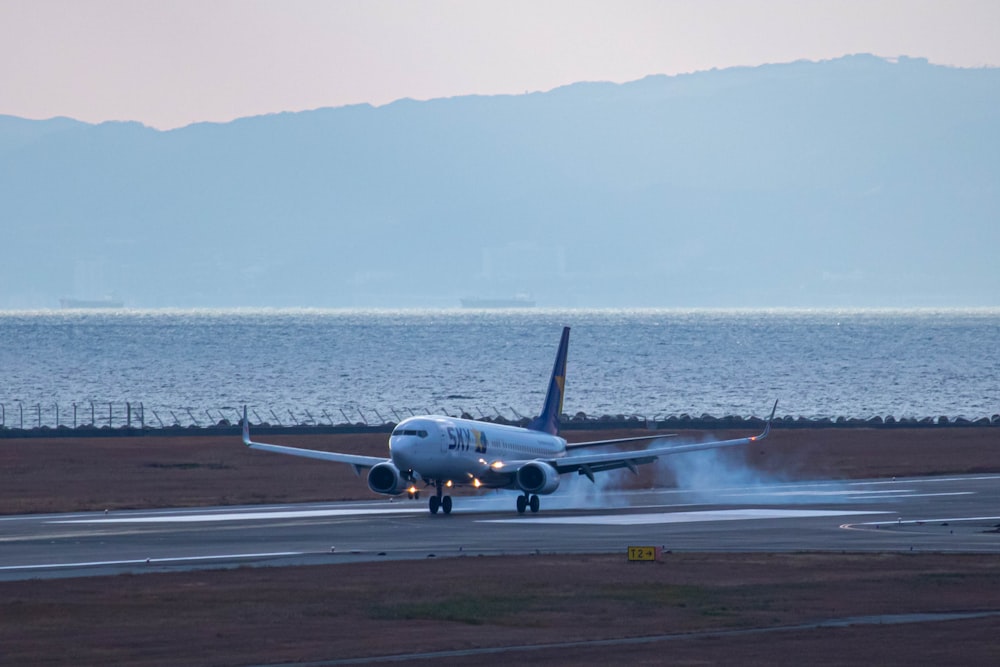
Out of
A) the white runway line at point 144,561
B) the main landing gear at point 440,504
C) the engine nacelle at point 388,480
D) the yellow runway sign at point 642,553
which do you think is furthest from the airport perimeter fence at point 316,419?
the yellow runway sign at point 642,553

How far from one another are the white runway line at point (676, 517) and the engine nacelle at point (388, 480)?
11.6 feet

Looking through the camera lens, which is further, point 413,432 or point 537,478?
point 537,478

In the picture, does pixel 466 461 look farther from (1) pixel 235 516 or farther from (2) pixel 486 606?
(2) pixel 486 606

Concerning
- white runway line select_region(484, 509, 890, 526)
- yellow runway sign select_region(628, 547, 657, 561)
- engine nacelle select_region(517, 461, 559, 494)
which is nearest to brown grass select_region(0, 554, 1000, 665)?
yellow runway sign select_region(628, 547, 657, 561)

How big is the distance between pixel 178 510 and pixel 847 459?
34.2 metres

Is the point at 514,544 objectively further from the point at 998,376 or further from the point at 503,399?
the point at 998,376

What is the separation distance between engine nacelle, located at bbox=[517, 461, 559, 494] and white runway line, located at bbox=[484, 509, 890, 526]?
5.98ft

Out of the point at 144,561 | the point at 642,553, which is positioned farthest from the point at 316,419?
the point at 642,553

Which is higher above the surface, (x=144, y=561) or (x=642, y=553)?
(x=642, y=553)

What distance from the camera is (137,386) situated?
170500 millimetres

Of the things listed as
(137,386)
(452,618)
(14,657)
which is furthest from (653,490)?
(137,386)

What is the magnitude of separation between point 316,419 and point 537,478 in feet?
257

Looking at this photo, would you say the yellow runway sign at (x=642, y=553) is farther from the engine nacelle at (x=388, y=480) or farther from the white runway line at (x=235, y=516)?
Result: the engine nacelle at (x=388, y=480)

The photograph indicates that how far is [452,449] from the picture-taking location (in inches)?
2034
